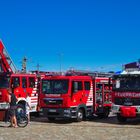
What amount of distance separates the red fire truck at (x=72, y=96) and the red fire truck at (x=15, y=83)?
1.18 m

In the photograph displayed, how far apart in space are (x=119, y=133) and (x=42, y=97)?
22.6 ft

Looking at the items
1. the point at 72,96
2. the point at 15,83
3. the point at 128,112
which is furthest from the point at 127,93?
the point at 15,83

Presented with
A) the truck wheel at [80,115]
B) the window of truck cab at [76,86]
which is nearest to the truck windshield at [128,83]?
the window of truck cab at [76,86]

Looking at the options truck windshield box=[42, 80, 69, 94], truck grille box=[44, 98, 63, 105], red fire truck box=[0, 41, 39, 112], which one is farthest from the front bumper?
red fire truck box=[0, 41, 39, 112]

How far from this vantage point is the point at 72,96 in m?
23.6

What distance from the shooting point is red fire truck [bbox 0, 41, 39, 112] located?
24.2 m

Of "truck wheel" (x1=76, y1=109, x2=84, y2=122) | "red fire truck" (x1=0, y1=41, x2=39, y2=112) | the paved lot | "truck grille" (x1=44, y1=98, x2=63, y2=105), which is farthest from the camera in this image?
"red fire truck" (x1=0, y1=41, x2=39, y2=112)

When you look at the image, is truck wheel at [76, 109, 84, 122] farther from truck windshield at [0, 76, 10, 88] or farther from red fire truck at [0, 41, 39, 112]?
truck windshield at [0, 76, 10, 88]

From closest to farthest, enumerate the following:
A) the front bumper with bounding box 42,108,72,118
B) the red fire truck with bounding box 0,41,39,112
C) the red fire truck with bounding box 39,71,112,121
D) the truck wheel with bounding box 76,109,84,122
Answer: the front bumper with bounding box 42,108,72,118
the red fire truck with bounding box 39,71,112,121
the truck wheel with bounding box 76,109,84,122
the red fire truck with bounding box 0,41,39,112

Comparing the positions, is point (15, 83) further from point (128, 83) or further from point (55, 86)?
point (128, 83)

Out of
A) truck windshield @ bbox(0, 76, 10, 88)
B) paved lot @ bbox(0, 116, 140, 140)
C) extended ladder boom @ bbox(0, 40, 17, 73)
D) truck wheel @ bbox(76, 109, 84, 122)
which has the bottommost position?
paved lot @ bbox(0, 116, 140, 140)

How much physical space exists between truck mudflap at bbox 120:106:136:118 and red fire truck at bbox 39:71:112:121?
2.36 metres

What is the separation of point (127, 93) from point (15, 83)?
614 centimetres

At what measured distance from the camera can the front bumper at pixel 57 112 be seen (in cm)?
2336
